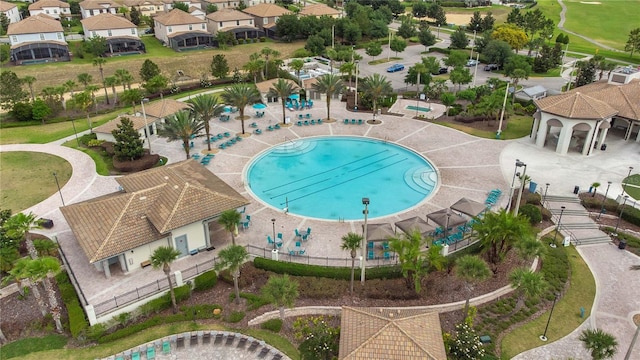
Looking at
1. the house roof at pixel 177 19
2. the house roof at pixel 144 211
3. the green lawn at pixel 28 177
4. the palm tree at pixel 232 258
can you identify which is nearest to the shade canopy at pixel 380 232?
the house roof at pixel 144 211

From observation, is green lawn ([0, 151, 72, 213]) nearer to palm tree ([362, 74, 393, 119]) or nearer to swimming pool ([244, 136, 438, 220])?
swimming pool ([244, 136, 438, 220])

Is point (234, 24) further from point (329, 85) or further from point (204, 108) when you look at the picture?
point (204, 108)

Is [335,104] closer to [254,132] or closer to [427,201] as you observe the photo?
[254,132]

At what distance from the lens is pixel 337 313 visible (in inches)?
1085

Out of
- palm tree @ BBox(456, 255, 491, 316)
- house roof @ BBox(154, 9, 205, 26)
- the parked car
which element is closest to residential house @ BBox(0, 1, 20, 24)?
house roof @ BBox(154, 9, 205, 26)

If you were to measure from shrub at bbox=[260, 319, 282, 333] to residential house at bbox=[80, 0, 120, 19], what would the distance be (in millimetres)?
113415

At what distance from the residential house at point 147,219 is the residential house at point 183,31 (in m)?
66.5

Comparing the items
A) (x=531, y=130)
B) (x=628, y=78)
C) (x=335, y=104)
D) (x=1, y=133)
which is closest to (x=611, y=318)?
(x=531, y=130)

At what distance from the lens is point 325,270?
30250 mm

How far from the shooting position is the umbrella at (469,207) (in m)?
34.9

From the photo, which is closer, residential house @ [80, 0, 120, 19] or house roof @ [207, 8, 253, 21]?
house roof @ [207, 8, 253, 21]

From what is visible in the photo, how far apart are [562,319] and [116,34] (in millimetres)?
94041

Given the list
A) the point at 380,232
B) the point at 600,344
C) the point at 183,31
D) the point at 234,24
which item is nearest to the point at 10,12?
the point at 183,31

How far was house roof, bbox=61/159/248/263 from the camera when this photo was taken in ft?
96.6
